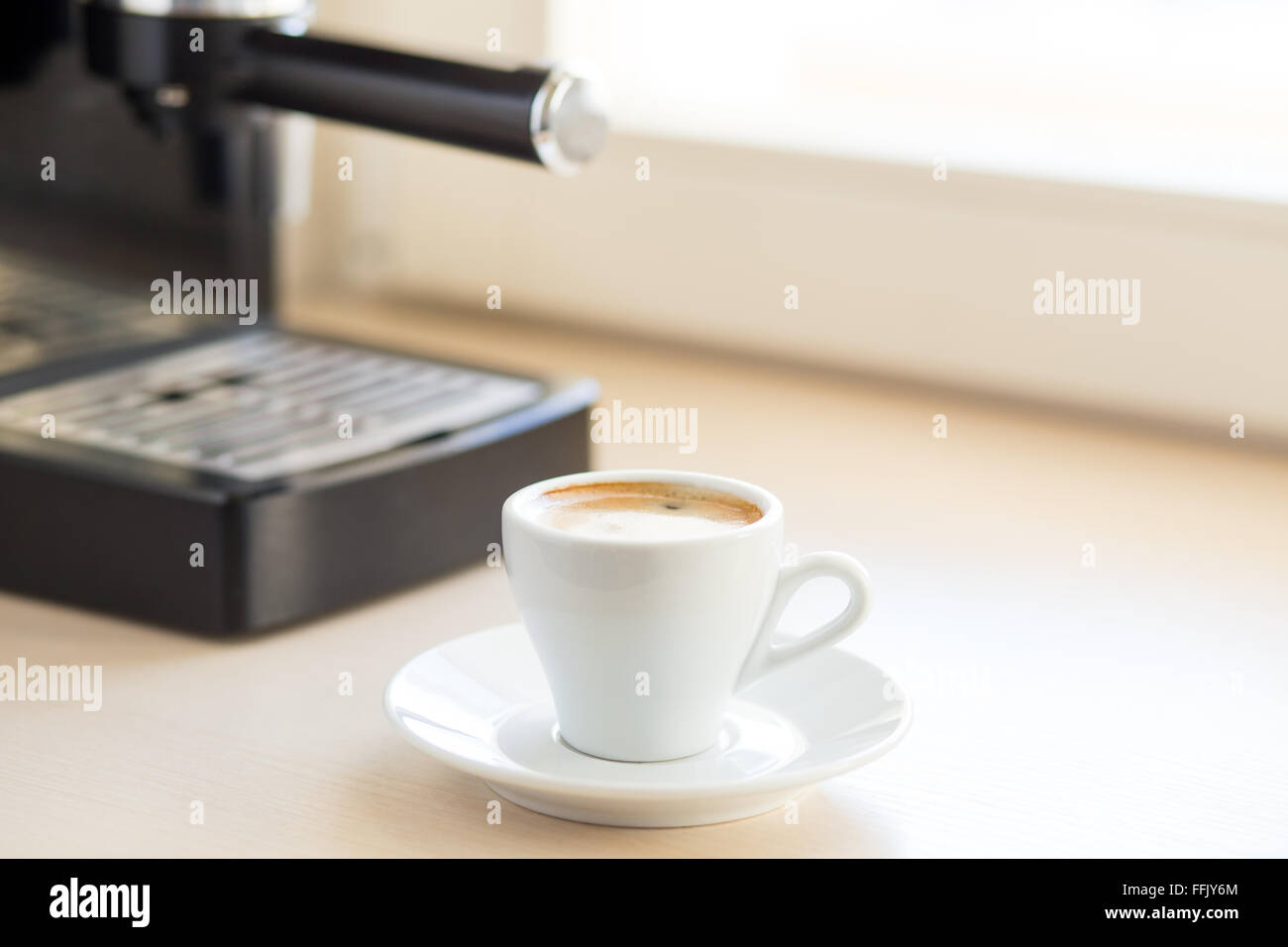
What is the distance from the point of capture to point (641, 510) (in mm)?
522

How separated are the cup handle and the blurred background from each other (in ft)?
1.59

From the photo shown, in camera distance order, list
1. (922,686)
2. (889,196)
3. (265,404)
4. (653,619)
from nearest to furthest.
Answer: (653,619) < (922,686) < (265,404) < (889,196)

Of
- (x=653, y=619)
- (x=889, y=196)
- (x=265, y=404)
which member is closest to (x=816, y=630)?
(x=653, y=619)

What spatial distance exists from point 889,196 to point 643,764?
58 cm

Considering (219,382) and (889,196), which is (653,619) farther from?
(889,196)

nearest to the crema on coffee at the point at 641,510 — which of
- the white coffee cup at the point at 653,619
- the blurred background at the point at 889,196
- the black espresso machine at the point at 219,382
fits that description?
the white coffee cup at the point at 653,619

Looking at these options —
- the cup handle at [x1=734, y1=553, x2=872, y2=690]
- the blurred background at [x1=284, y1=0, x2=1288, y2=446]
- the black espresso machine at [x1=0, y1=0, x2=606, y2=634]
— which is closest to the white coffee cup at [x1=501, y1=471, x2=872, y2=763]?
the cup handle at [x1=734, y1=553, x2=872, y2=690]

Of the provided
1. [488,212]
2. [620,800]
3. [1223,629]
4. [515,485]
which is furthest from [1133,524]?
[488,212]

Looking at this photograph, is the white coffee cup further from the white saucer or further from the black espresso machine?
the black espresso machine

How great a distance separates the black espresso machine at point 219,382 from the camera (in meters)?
0.61

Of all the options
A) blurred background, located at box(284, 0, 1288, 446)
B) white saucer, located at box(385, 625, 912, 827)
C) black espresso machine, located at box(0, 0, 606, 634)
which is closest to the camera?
white saucer, located at box(385, 625, 912, 827)

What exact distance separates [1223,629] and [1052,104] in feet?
1.59

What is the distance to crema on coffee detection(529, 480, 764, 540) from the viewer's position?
1.65 feet

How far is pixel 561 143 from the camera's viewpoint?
597 millimetres
